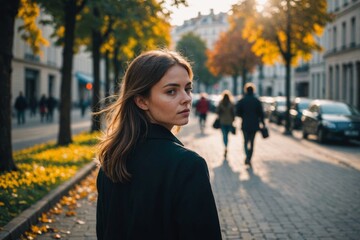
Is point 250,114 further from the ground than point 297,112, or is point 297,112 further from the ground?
point 250,114

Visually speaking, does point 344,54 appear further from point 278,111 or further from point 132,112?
point 132,112

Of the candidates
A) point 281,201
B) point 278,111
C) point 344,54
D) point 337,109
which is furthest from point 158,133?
point 344,54

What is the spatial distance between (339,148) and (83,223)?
1278 cm

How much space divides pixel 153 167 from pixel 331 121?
1758 cm

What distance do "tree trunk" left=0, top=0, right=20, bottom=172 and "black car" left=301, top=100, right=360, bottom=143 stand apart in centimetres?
1282

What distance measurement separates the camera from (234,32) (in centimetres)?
5788

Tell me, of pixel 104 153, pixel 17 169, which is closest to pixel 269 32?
pixel 17 169

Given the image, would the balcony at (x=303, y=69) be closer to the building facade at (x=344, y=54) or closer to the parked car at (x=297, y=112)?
the building facade at (x=344, y=54)

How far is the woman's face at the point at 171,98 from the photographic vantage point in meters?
2.12

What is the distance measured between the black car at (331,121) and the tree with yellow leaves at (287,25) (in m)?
2.90

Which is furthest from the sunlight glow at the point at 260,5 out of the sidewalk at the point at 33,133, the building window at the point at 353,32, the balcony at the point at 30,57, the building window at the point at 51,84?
the building window at the point at 51,84

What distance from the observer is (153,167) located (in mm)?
1982

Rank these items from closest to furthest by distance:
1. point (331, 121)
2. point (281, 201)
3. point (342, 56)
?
point (281, 201) < point (331, 121) < point (342, 56)

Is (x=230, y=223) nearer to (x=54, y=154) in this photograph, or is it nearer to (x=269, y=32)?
(x=54, y=154)
